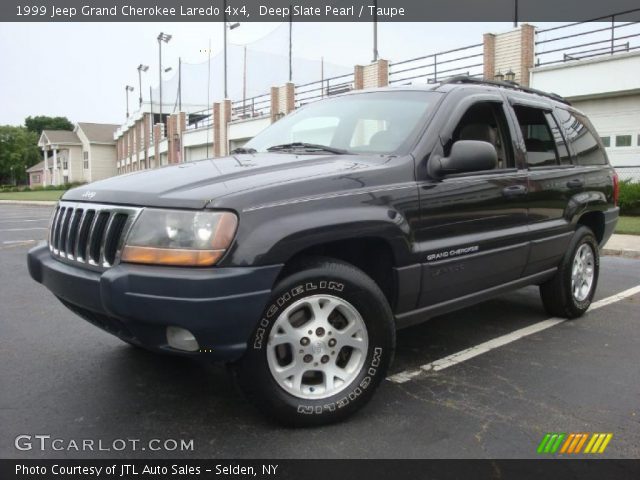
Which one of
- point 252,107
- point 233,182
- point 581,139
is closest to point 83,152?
point 252,107

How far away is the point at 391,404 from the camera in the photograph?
3.23 metres

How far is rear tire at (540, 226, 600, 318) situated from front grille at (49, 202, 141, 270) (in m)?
3.64

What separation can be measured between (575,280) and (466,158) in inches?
93.4

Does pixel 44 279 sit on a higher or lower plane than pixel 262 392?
higher

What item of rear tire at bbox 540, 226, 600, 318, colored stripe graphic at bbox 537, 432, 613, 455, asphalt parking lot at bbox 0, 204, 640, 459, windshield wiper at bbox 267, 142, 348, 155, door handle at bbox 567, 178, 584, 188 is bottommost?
colored stripe graphic at bbox 537, 432, 613, 455

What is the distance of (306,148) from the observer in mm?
3848

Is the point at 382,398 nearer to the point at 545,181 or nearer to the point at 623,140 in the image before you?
the point at 545,181

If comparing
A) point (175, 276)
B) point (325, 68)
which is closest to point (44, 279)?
point (175, 276)

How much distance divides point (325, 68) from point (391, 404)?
37.9 metres

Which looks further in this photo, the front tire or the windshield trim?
the windshield trim

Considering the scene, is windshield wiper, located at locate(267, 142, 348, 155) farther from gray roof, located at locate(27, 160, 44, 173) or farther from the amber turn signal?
gray roof, located at locate(27, 160, 44, 173)

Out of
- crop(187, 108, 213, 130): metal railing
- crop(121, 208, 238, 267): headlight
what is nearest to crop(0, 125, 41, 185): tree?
crop(187, 108, 213, 130): metal railing

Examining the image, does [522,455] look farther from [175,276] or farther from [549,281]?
[549,281]

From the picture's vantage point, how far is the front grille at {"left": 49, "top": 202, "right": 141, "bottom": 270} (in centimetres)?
281
